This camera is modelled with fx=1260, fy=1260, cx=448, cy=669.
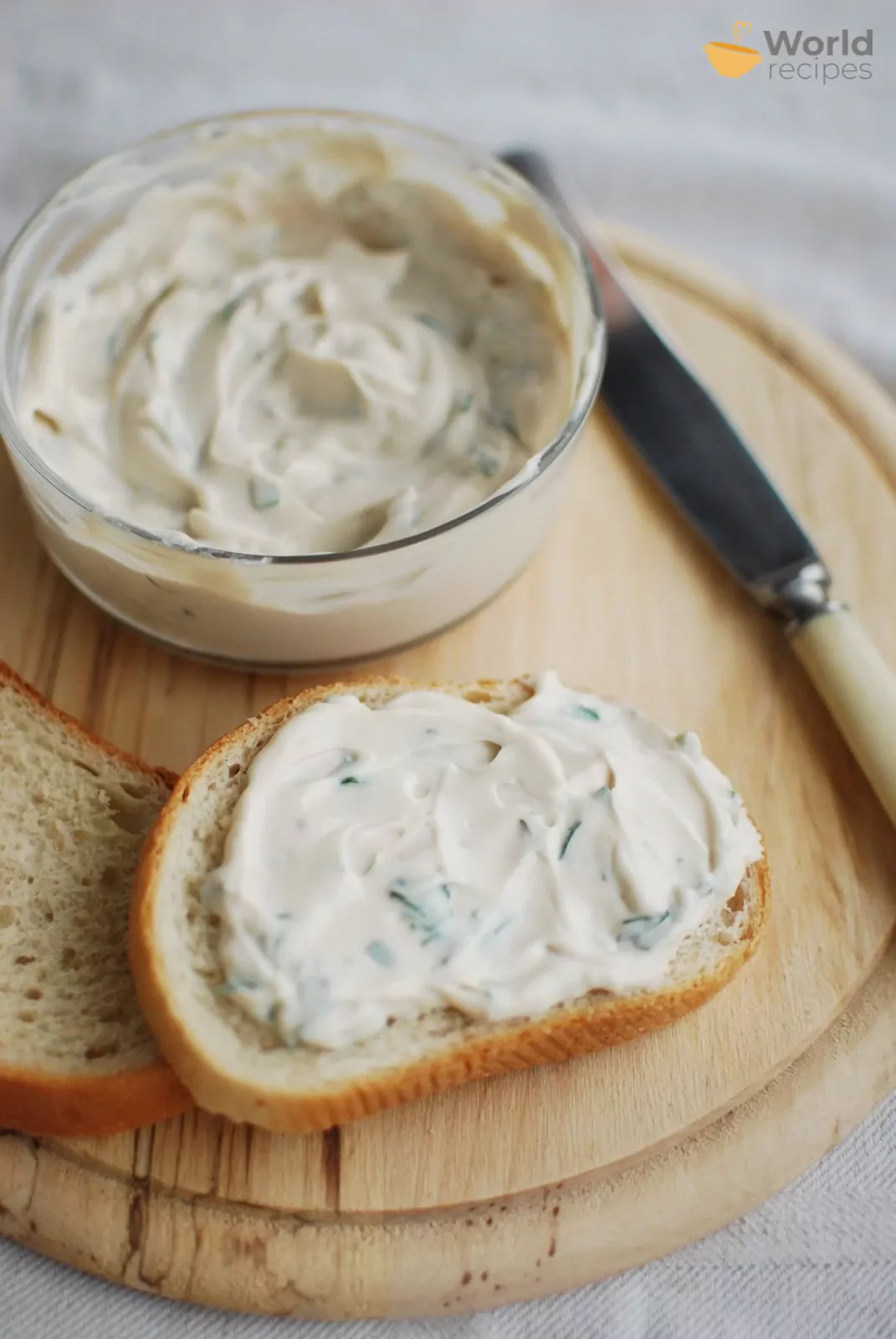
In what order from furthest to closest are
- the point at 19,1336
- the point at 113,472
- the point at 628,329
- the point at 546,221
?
the point at 628,329 < the point at 546,221 < the point at 113,472 < the point at 19,1336

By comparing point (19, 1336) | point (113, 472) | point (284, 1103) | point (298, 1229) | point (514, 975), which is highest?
point (113, 472)

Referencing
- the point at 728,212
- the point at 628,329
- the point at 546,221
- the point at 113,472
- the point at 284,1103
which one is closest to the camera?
the point at 284,1103

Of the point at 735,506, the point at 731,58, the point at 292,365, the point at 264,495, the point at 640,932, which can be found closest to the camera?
the point at 640,932

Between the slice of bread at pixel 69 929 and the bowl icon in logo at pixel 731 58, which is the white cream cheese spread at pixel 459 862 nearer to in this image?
Result: the slice of bread at pixel 69 929

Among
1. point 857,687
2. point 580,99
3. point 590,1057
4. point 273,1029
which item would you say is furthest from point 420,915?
point 580,99

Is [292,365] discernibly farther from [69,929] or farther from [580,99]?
[580,99]

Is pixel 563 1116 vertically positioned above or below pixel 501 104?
below

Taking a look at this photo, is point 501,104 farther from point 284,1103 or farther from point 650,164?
point 284,1103

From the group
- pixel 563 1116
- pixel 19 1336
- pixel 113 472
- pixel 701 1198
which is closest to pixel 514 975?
pixel 563 1116

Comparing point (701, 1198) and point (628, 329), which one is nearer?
point (701, 1198)
